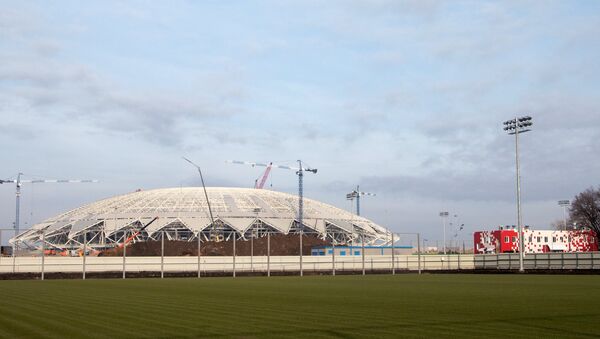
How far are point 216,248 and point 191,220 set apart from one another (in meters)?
17.7

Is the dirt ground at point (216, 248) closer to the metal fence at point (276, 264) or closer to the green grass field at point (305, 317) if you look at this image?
the metal fence at point (276, 264)

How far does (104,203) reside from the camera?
130750mm

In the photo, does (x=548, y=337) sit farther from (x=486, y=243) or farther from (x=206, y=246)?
(x=486, y=243)

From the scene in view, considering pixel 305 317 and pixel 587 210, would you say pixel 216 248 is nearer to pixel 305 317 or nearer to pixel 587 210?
pixel 587 210

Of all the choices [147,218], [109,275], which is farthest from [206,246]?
[109,275]

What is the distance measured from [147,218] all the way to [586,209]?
68500mm

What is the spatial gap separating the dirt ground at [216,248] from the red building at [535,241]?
27968mm

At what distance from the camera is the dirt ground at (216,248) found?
305ft

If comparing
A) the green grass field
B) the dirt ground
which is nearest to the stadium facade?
the dirt ground

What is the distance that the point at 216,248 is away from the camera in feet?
311

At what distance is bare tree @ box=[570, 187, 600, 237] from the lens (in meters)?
110

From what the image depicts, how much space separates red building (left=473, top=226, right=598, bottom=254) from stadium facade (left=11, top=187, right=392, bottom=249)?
76.5 ft

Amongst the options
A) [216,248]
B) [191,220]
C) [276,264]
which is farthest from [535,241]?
[276,264]

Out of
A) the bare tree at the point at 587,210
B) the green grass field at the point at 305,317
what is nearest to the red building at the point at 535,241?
the bare tree at the point at 587,210
